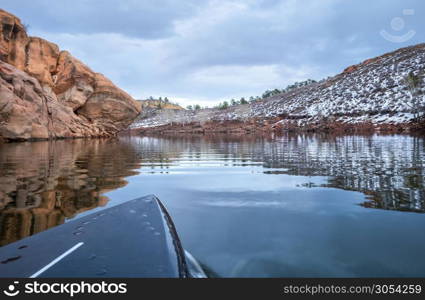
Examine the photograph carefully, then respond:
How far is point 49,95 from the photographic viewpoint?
2766 centimetres

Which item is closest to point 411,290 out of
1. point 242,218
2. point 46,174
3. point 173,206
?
point 242,218

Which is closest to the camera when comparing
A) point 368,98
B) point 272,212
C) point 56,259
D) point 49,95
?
point 56,259

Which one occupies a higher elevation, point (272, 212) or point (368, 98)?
point (368, 98)

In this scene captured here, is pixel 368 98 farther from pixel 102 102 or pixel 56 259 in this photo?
pixel 56 259

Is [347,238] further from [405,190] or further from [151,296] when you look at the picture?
[405,190]

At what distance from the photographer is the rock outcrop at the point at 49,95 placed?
1983 centimetres

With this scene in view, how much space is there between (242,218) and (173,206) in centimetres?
111

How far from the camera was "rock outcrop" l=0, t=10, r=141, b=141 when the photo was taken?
19828 millimetres

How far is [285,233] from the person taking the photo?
2.67 metres

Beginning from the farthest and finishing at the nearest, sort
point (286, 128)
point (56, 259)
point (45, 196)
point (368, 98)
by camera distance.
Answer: point (368, 98) < point (286, 128) < point (45, 196) < point (56, 259)

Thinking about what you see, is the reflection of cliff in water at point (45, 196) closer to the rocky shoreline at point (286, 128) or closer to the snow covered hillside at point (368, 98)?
the rocky shoreline at point (286, 128)

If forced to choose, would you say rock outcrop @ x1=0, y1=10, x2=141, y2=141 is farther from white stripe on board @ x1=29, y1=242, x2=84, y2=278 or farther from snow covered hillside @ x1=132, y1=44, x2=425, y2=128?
snow covered hillside @ x1=132, y1=44, x2=425, y2=128

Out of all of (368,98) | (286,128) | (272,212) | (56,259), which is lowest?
(272,212)

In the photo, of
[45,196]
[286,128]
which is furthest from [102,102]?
[45,196]
